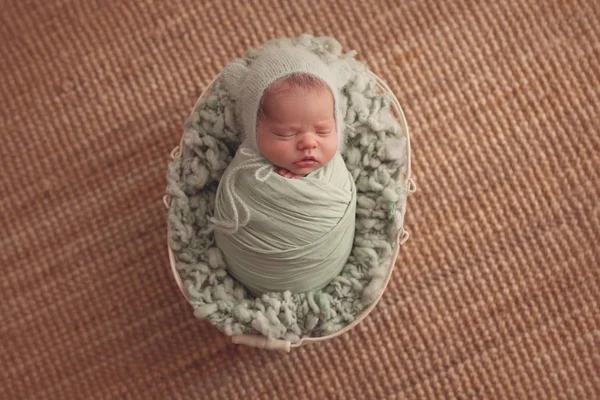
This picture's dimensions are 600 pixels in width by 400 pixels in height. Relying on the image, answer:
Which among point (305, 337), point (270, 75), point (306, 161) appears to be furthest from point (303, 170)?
point (305, 337)

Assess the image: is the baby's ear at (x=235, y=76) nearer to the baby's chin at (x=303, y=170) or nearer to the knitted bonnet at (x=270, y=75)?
the knitted bonnet at (x=270, y=75)

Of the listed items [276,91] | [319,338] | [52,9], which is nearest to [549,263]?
[319,338]

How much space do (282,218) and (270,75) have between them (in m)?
0.21

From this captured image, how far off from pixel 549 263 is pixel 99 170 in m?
0.83

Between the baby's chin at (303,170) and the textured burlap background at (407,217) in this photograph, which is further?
the textured burlap background at (407,217)

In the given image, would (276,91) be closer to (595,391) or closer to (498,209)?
(498,209)

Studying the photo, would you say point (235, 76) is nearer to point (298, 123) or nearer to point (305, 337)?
point (298, 123)

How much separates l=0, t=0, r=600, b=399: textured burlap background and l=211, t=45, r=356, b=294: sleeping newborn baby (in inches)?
8.6

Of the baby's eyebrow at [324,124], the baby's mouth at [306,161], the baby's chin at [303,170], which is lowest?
the baby's chin at [303,170]

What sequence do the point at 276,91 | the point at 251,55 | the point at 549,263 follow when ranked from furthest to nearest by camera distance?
1. the point at 549,263
2. the point at 251,55
3. the point at 276,91

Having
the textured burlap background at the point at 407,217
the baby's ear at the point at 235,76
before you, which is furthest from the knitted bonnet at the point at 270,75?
the textured burlap background at the point at 407,217

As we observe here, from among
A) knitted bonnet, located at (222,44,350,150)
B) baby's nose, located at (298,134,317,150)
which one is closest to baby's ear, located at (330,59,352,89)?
knitted bonnet, located at (222,44,350,150)

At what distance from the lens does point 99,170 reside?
1.10m

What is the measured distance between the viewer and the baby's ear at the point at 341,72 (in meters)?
0.90
